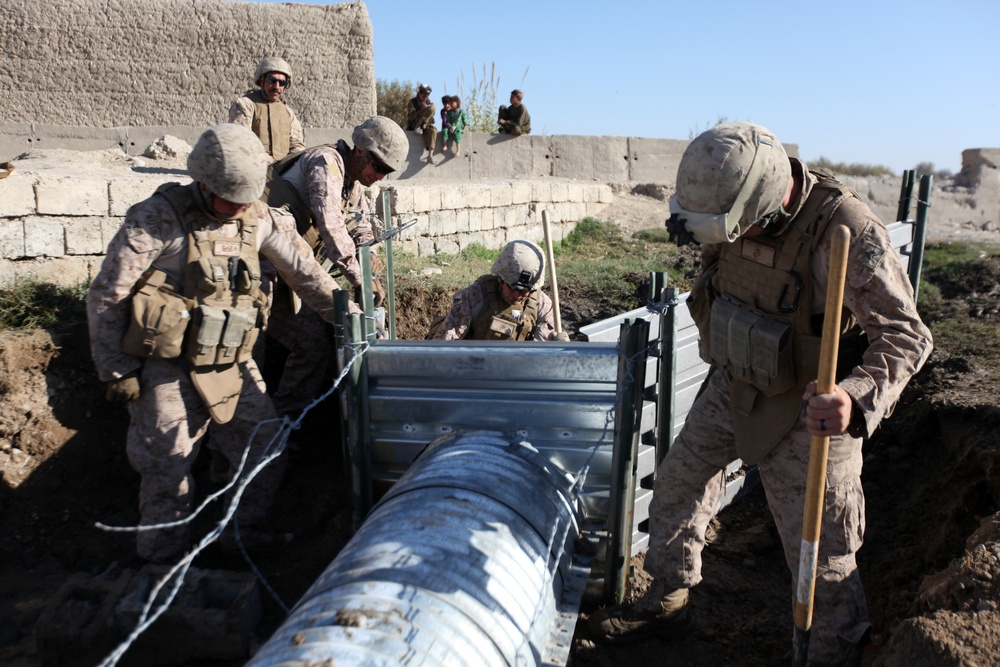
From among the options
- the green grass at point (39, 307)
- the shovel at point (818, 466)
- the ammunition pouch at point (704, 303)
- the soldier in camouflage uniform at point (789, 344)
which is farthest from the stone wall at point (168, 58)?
the shovel at point (818, 466)

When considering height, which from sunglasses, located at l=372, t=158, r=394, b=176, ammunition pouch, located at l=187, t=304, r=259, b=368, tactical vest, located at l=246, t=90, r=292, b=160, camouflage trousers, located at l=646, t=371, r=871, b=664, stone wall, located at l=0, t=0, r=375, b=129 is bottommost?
camouflage trousers, located at l=646, t=371, r=871, b=664

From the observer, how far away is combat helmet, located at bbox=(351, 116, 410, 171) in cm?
441

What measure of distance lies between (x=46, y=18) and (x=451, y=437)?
8.21 metres

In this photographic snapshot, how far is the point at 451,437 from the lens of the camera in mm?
3146

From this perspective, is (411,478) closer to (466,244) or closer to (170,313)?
(170,313)

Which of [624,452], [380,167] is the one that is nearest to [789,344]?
[624,452]

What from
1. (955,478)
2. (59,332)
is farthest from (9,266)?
(955,478)

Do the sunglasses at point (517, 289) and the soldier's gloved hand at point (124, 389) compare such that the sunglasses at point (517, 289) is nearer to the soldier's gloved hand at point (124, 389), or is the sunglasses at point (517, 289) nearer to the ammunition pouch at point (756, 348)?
the ammunition pouch at point (756, 348)

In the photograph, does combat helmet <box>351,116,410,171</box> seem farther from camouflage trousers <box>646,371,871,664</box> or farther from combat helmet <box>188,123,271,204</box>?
camouflage trousers <box>646,371,871,664</box>

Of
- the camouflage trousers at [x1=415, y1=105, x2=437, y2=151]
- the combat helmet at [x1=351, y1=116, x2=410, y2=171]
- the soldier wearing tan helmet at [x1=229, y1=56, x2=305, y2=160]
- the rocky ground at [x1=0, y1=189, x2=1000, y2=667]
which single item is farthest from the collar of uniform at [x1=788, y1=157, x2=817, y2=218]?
the camouflage trousers at [x1=415, y1=105, x2=437, y2=151]

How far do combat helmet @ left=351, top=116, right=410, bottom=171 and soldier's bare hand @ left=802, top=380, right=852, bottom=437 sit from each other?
2.82m

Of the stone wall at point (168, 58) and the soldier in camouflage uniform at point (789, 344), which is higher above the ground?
the stone wall at point (168, 58)

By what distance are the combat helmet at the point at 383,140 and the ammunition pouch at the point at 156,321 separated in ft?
5.01

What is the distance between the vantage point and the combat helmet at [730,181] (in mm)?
2461
